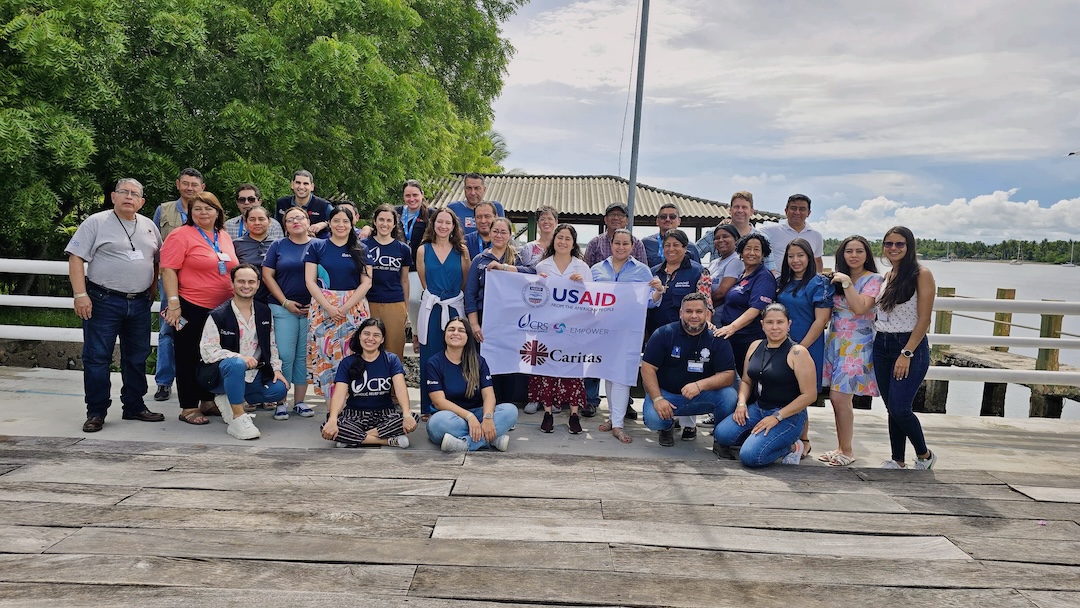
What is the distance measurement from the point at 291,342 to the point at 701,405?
10.5 ft

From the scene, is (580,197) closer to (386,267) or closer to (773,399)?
(386,267)

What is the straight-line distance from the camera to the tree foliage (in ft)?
27.2

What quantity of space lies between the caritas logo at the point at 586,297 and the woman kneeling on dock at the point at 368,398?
1.51 meters

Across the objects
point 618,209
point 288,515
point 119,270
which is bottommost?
point 288,515

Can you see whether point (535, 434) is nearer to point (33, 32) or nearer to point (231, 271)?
point (231, 271)

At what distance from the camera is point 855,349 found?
15.9 ft

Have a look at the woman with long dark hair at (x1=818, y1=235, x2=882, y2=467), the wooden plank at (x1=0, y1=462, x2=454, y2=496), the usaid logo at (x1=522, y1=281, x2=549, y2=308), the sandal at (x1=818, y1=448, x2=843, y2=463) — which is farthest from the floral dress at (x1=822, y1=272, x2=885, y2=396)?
the wooden plank at (x1=0, y1=462, x2=454, y2=496)

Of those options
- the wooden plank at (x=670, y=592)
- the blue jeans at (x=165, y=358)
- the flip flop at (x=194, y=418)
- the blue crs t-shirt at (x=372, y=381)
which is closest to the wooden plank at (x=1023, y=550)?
the wooden plank at (x=670, y=592)

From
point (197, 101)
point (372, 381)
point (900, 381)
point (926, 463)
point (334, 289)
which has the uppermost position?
point (197, 101)

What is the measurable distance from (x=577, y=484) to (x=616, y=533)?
2.32 ft

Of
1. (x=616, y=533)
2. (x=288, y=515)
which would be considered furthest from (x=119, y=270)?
(x=616, y=533)

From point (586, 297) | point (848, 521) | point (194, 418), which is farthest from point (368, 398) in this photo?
point (848, 521)

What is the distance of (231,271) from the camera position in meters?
5.20

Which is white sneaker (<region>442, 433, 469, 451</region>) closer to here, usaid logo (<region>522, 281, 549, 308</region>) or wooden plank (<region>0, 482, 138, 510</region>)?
usaid logo (<region>522, 281, 549, 308</region>)
